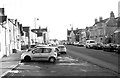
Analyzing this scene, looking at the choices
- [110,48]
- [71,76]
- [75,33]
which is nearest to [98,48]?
[110,48]

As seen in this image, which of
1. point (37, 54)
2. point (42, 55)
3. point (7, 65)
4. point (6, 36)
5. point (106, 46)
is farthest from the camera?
point (106, 46)

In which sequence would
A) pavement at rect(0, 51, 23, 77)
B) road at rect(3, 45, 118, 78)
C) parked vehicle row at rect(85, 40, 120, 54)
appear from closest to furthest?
road at rect(3, 45, 118, 78)
pavement at rect(0, 51, 23, 77)
parked vehicle row at rect(85, 40, 120, 54)

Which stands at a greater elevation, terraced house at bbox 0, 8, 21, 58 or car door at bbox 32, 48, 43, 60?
terraced house at bbox 0, 8, 21, 58

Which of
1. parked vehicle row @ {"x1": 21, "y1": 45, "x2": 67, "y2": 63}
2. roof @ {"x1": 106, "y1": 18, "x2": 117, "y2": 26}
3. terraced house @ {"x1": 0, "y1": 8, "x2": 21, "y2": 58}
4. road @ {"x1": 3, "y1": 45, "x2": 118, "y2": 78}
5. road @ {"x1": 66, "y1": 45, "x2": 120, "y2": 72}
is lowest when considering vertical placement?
road @ {"x1": 3, "y1": 45, "x2": 118, "y2": 78}

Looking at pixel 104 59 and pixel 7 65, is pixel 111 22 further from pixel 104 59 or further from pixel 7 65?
pixel 7 65

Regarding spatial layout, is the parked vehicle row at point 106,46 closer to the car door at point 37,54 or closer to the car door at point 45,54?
the car door at point 45,54

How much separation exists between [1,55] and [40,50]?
6.20 m

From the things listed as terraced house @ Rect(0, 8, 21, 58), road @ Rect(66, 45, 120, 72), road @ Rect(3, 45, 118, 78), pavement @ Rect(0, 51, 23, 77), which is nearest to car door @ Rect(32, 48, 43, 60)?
pavement @ Rect(0, 51, 23, 77)

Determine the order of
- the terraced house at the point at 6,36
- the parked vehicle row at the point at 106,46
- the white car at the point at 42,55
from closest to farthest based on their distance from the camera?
the white car at the point at 42,55 < the terraced house at the point at 6,36 < the parked vehicle row at the point at 106,46

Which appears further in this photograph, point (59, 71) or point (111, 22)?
point (111, 22)

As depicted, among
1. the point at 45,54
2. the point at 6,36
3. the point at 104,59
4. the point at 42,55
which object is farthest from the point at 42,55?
the point at 6,36

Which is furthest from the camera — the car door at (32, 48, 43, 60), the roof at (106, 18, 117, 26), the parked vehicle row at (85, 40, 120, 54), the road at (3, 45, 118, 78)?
the roof at (106, 18, 117, 26)

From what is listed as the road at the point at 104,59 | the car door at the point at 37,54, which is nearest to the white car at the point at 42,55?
the car door at the point at 37,54

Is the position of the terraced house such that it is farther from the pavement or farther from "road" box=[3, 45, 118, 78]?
"road" box=[3, 45, 118, 78]
